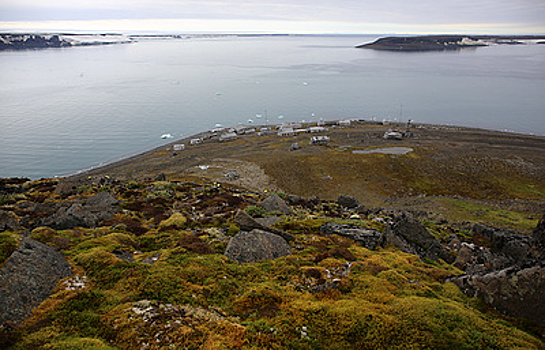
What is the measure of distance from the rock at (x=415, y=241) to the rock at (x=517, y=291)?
5596 millimetres

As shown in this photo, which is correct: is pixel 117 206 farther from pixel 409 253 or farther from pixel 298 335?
pixel 409 253

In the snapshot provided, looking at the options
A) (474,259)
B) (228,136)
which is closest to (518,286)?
(474,259)

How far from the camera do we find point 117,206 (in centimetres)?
2205

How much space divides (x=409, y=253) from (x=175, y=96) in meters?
125

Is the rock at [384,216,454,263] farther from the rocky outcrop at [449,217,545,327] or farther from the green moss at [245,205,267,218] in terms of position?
the green moss at [245,205,267,218]

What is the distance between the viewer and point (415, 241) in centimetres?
1714

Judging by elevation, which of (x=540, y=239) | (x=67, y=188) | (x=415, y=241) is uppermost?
(x=540, y=239)

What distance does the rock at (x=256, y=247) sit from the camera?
13.1 metres

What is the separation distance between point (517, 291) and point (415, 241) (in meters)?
7.62

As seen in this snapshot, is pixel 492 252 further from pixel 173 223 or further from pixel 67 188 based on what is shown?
pixel 67 188

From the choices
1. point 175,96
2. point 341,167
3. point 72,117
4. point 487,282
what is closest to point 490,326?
point 487,282

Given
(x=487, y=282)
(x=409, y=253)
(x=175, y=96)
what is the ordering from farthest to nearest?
1. (x=175, y=96)
2. (x=409, y=253)
3. (x=487, y=282)

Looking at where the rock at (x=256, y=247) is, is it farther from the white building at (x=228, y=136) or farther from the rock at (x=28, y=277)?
the white building at (x=228, y=136)

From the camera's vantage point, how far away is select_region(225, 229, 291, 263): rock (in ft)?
43.0
